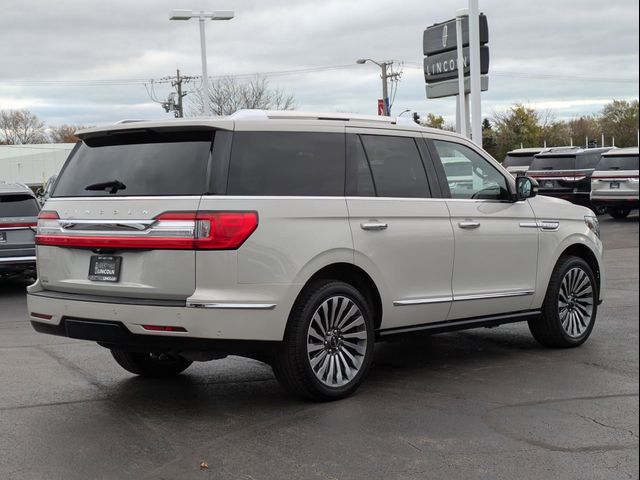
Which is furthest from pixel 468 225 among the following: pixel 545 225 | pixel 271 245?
pixel 271 245

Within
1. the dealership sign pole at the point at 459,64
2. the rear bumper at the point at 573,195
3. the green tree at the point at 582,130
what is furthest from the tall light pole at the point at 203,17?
the green tree at the point at 582,130

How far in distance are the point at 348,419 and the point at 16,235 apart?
8722 mm

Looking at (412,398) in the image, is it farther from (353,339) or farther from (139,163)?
(139,163)

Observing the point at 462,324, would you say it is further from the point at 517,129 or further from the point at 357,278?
the point at 517,129

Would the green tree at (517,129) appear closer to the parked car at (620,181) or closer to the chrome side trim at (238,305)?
the parked car at (620,181)

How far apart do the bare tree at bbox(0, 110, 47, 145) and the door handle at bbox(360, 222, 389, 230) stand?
8925cm

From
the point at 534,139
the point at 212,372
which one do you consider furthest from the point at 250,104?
the point at 212,372

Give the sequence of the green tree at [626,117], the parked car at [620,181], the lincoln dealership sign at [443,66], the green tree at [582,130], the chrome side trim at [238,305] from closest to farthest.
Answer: the green tree at [626,117] < the parked car at [620,181] < the chrome side trim at [238,305] < the lincoln dealership sign at [443,66] < the green tree at [582,130]

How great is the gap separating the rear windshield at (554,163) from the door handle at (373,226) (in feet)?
65.9

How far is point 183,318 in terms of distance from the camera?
17.5 feet

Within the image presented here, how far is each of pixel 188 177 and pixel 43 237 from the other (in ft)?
4.15

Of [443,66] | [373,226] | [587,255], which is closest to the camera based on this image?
[373,226]

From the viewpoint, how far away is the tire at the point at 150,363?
6719 millimetres

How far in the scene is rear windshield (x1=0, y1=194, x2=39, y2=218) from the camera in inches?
510
